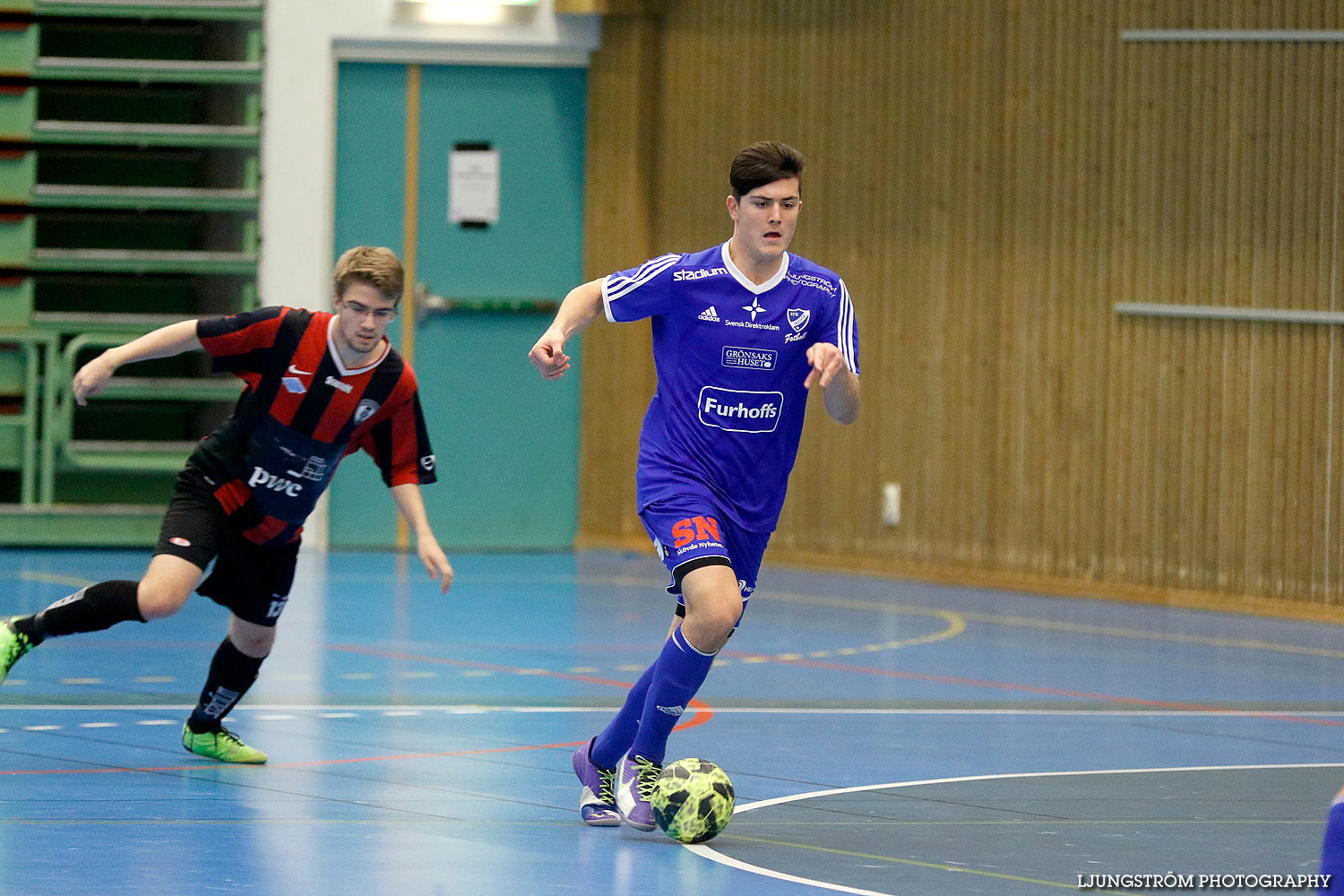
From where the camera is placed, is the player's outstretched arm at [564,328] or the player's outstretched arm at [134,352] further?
the player's outstretched arm at [134,352]

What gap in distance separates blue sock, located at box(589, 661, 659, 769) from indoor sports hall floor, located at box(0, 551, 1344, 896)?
20 centimetres

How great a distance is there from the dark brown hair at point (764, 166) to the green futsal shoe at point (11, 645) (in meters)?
2.49

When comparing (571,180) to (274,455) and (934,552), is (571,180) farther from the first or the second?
(274,455)

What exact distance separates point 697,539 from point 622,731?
62 centimetres

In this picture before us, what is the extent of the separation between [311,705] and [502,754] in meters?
1.26

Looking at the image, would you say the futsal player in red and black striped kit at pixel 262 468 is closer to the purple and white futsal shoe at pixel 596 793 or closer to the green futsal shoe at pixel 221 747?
the green futsal shoe at pixel 221 747

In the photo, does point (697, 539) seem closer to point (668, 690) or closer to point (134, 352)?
point (668, 690)

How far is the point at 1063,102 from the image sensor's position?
12.1 meters

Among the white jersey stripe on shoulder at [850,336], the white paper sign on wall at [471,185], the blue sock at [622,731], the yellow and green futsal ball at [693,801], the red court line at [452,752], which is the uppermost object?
the white paper sign on wall at [471,185]

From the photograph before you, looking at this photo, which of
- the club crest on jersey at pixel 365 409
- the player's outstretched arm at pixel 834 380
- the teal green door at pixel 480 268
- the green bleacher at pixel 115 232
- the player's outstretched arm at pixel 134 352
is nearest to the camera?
the player's outstretched arm at pixel 834 380

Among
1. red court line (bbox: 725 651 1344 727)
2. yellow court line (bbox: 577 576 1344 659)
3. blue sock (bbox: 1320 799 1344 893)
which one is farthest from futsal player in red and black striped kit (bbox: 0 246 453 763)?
yellow court line (bbox: 577 576 1344 659)

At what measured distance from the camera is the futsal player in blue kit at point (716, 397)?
5.07m

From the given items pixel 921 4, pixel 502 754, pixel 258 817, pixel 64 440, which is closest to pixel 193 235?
pixel 64 440

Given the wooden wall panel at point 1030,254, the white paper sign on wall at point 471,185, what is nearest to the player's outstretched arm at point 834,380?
the wooden wall panel at point 1030,254
